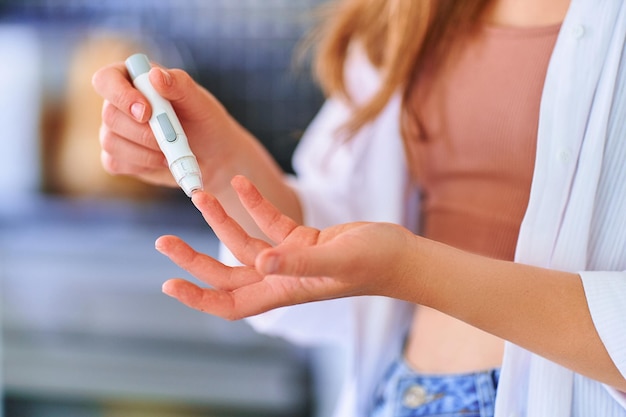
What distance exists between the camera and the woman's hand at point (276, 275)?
1.55 ft

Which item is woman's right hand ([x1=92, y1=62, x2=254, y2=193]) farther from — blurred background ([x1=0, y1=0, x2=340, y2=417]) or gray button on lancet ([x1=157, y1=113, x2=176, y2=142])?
blurred background ([x1=0, y1=0, x2=340, y2=417])

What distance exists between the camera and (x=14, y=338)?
1.69m

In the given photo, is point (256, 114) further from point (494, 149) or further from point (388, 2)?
point (494, 149)

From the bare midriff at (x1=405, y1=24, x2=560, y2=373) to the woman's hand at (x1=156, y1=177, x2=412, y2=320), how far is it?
0.25 meters

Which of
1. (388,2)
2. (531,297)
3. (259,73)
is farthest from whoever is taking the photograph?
(259,73)

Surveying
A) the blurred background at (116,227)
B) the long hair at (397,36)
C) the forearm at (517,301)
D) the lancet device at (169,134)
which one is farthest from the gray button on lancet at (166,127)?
the blurred background at (116,227)

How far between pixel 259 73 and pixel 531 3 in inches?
37.8

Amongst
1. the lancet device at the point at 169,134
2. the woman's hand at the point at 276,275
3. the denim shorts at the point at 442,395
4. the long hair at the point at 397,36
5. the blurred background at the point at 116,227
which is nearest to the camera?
the woman's hand at the point at 276,275

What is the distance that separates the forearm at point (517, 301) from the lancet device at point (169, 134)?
18 centimetres

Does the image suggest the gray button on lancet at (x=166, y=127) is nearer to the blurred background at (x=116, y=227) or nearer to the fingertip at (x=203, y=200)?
the fingertip at (x=203, y=200)

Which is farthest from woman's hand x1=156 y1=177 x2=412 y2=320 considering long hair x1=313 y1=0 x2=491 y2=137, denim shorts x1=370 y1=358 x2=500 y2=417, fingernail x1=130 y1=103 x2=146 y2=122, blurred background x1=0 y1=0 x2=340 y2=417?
blurred background x1=0 y1=0 x2=340 y2=417

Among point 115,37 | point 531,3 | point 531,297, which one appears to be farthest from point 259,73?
point 531,297

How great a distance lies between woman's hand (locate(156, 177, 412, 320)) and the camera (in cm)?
47

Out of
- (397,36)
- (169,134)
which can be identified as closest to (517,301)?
(169,134)
